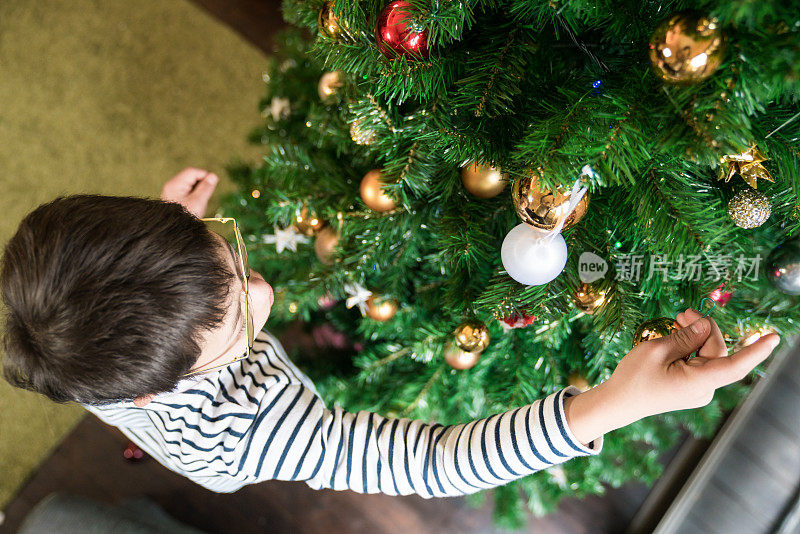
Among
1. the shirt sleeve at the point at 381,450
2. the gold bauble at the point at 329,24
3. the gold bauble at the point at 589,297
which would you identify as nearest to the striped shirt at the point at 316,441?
Answer: the shirt sleeve at the point at 381,450

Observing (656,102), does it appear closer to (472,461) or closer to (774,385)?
(472,461)

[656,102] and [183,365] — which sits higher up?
[656,102]

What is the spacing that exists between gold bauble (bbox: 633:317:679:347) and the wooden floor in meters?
0.96

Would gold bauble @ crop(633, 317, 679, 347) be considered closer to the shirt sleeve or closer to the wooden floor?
the shirt sleeve

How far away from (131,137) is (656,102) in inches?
61.5

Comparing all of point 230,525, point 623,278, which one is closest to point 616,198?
point 623,278

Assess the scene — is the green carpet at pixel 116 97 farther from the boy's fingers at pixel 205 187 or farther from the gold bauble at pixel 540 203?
the gold bauble at pixel 540 203

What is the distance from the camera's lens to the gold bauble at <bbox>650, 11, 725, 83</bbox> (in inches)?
13.6

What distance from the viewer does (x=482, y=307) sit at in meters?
0.62

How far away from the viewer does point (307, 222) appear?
0.80 metres

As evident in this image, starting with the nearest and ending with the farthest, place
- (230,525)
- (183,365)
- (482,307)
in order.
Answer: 1. (183,365)
2. (482,307)
3. (230,525)

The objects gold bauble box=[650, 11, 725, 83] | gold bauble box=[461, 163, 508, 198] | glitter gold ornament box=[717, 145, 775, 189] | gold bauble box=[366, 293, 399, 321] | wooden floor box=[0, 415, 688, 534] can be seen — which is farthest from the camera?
wooden floor box=[0, 415, 688, 534]

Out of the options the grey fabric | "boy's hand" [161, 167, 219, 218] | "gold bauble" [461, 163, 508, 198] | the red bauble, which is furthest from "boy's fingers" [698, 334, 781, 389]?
the grey fabric

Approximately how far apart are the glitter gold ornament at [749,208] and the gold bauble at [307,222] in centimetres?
56
